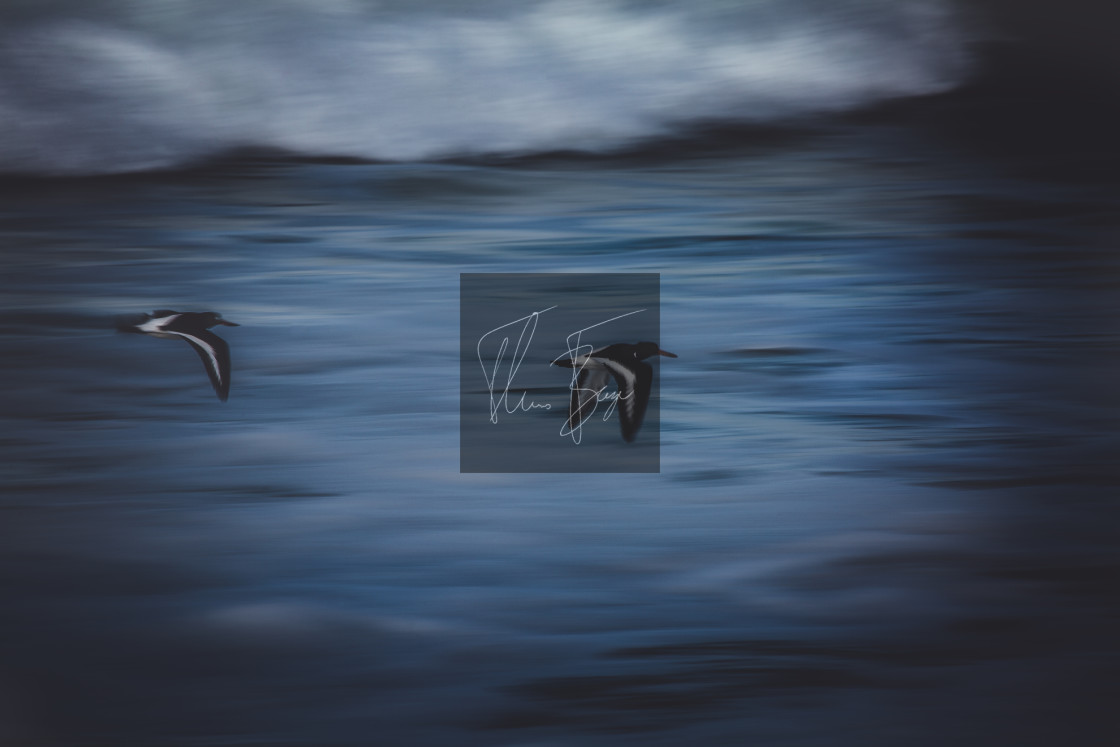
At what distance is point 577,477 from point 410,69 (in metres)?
0.74

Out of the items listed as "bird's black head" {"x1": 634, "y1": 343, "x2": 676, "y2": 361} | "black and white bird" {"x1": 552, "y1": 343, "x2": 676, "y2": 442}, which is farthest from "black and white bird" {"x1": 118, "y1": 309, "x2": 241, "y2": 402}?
"bird's black head" {"x1": 634, "y1": 343, "x2": 676, "y2": 361}

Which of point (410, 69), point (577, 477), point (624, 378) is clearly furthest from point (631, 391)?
point (410, 69)

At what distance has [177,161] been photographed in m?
1.61

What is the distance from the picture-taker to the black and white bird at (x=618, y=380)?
1564mm

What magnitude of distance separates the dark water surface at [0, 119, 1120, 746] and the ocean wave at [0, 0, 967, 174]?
7cm

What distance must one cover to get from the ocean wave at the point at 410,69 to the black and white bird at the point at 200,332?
261mm

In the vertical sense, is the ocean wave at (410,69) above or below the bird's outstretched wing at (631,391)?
above

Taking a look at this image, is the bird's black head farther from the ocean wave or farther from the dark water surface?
the ocean wave

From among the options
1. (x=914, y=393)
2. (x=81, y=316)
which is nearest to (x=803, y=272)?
(x=914, y=393)

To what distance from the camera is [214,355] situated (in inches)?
61.8

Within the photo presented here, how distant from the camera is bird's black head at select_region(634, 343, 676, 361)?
157 centimetres
